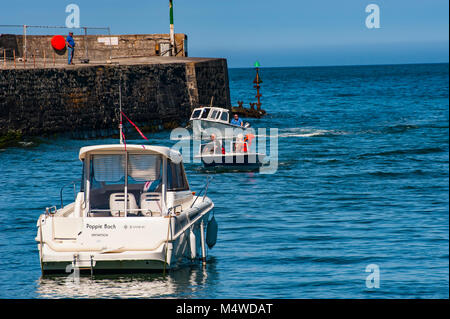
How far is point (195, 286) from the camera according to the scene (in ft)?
40.1

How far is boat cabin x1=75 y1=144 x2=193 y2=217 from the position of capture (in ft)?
42.5

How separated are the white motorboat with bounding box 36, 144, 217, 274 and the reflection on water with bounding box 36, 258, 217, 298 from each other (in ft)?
0.62

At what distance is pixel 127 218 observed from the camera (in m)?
12.1

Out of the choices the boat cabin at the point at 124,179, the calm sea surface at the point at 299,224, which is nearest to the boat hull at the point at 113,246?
the calm sea surface at the point at 299,224

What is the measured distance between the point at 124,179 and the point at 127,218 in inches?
59.7

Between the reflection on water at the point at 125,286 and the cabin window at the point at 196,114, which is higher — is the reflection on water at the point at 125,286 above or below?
below

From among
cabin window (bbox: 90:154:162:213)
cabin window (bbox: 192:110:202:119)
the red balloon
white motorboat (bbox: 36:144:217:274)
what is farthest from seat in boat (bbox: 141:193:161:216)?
the red balloon

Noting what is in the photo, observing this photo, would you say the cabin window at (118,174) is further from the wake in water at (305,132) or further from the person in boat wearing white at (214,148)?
the wake in water at (305,132)

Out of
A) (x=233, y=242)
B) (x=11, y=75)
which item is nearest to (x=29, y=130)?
(x=11, y=75)

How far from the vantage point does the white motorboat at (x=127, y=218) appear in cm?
1202
